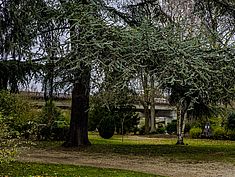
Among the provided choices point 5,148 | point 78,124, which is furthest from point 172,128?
point 5,148

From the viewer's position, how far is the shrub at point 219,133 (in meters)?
31.4

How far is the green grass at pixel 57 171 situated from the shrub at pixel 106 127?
17.1m

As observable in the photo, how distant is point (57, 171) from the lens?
1079cm

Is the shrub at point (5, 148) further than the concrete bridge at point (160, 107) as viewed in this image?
No

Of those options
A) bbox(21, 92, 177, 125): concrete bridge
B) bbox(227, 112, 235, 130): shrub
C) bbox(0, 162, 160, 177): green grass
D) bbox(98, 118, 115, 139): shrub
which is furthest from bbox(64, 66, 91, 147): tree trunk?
bbox(227, 112, 235, 130): shrub

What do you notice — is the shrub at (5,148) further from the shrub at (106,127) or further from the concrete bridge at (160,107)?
the shrub at (106,127)

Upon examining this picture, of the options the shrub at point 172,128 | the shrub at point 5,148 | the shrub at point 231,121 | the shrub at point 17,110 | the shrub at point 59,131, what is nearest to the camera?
the shrub at point 5,148

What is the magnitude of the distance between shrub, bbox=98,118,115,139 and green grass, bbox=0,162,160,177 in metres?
17.1

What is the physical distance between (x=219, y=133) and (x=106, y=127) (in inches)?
327

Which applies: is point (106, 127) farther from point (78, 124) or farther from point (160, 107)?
point (160, 107)

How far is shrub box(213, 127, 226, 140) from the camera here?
31.4 meters

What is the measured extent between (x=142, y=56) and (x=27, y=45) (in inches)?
171

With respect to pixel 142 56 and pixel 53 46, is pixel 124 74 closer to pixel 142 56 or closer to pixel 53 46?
pixel 142 56

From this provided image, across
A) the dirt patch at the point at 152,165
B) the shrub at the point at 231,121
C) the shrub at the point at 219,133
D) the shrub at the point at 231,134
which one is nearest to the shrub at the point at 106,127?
the shrub at the point at 219,133
